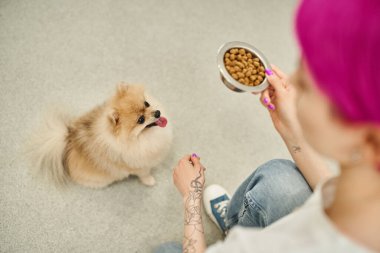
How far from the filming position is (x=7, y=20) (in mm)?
1661

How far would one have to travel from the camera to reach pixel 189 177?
103cm

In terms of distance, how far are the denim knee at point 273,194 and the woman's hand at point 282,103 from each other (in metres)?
0.11

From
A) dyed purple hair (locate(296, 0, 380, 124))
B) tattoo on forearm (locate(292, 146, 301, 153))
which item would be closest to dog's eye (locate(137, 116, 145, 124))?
tattoo on forearm (locate(292, 146, 301, 153))

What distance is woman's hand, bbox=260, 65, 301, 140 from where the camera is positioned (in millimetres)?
949

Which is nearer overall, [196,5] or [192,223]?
[192,223]

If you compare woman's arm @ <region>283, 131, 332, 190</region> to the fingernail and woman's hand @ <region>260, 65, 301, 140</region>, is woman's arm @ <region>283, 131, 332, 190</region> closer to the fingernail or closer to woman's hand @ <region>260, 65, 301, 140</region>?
woman's hand @ <region>260, 65, 301, 140</region>

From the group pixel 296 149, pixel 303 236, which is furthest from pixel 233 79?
pixel 303 236

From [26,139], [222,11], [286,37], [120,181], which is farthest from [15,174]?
[286,37]

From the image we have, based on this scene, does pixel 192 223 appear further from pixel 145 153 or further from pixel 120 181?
pixel 120 181

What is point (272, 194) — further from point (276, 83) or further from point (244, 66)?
point (244, 66)

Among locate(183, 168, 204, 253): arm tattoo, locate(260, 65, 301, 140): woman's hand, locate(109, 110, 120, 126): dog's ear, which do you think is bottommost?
locate(183, 168, 204, 253): arm tattoo

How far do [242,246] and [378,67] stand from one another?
1.25ft

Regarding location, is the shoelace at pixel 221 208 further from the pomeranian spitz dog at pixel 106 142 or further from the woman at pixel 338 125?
the woman at pixel 338 125

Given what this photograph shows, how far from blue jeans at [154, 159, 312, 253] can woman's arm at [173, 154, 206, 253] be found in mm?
161
